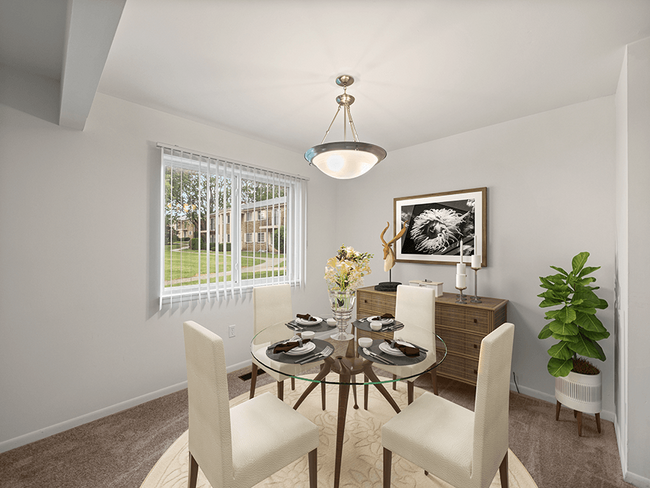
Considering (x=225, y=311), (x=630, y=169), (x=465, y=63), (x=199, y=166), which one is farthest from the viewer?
(x=225, y=311)

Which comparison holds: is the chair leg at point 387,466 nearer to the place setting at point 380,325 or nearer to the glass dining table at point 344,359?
the glass dining table at point 344,359

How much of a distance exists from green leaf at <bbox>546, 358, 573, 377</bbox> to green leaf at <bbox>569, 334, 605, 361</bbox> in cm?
11

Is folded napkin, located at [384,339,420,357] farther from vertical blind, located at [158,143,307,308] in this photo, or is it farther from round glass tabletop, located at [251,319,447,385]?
vertical blind, located at [158,143,307,308]

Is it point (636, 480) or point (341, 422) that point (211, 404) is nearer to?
point (341, 422)

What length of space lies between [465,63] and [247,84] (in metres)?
1.52

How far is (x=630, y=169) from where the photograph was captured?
1815 millimetres

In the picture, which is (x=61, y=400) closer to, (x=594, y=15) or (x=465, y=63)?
(x=465, y=63)

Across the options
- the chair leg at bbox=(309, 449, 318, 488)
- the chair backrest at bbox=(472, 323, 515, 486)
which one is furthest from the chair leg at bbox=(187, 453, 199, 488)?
the chair backrest at bbox=(472, 323, 515, 486)

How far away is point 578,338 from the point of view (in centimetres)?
221

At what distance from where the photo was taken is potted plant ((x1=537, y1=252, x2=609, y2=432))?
2.17 m

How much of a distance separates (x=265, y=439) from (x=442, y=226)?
270 centimetres

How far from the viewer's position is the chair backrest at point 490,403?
1.24 meters

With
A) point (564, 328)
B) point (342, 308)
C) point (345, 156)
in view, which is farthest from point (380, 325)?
point (564, 328)

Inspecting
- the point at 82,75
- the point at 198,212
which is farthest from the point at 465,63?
the point at 198,212
